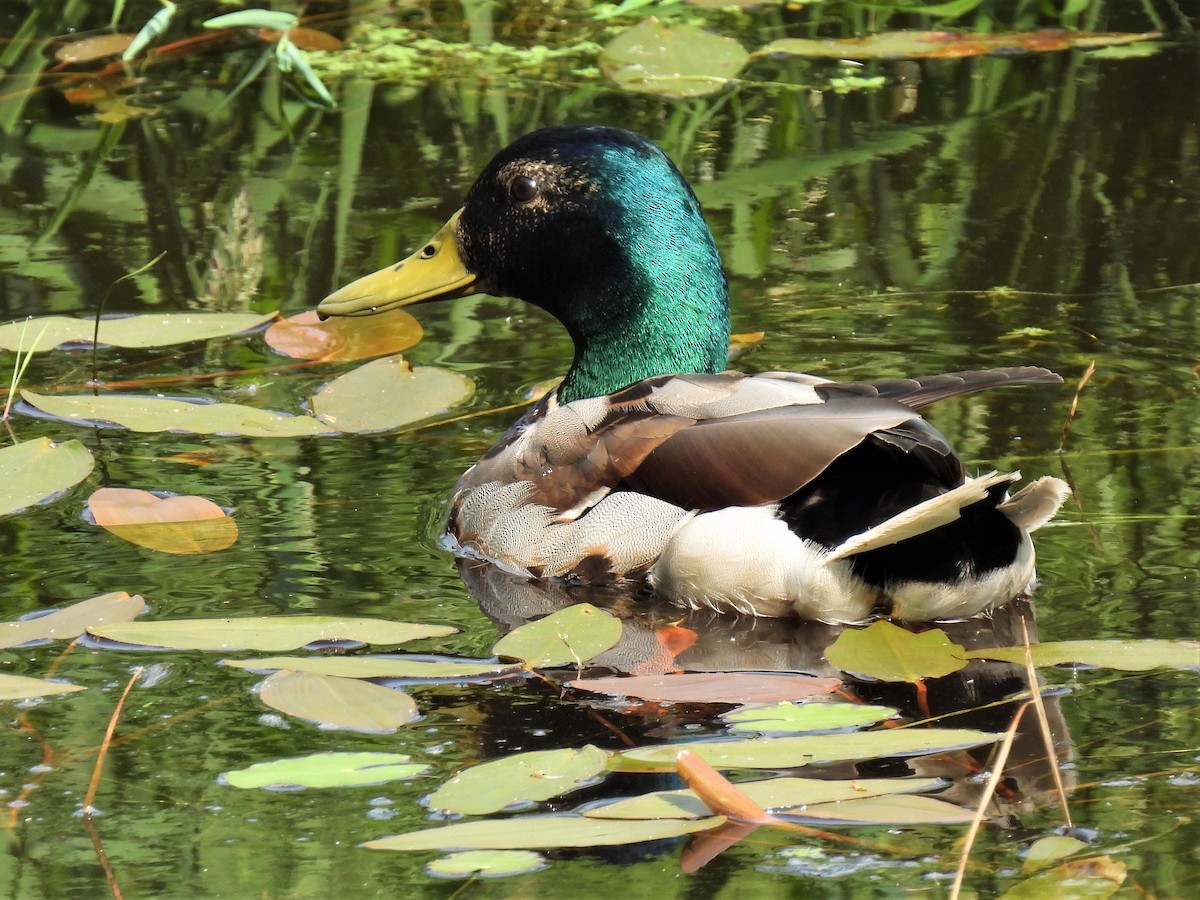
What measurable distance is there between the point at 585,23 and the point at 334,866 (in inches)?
289

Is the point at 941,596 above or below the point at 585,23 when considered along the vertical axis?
below

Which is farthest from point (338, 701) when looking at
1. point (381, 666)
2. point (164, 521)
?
point (164, 521)

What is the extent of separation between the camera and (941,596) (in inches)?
A: 172

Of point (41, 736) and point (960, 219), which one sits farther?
point (960, 219)

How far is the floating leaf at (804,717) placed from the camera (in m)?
3.68

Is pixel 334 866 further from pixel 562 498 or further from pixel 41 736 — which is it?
pixel 562 498

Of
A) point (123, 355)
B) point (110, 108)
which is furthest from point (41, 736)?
point (110, 108)

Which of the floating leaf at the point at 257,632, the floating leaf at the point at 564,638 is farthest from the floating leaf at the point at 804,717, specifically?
the floating leaf at the point at 257,632

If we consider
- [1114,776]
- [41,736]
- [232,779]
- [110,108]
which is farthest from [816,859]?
[110,108]

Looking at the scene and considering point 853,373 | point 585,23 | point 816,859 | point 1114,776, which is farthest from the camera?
point 585,23

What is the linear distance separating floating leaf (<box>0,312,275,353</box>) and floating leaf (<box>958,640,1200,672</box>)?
303cm

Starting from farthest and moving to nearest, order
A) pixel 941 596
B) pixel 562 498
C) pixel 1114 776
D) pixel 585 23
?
1. pixel 585 23
2. pixel 562 498
3. pixel 941 596
4. pixel 1114 776

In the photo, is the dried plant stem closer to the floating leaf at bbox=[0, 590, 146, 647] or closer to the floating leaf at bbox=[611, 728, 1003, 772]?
the floating leaf at bbox=[0, 590, 146, 647]

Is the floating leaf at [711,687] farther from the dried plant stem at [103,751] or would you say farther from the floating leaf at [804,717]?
the dried plant stem at [103,751]
